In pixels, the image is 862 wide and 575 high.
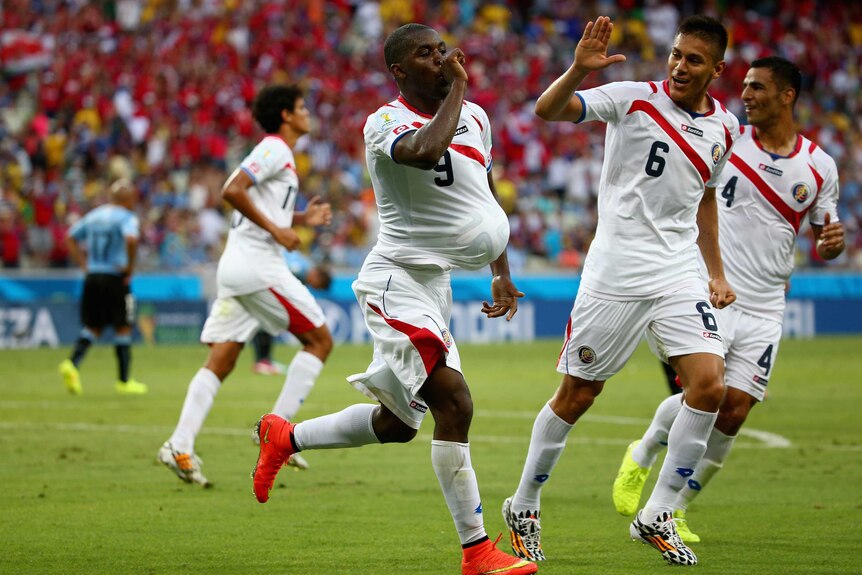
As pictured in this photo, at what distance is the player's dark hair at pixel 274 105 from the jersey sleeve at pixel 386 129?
397 cm

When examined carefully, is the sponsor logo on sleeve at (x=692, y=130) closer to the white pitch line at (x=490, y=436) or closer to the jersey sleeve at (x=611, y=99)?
the jersey sleeve at (x=611, y=99)

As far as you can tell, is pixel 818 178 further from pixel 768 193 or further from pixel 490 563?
pixel 490 563

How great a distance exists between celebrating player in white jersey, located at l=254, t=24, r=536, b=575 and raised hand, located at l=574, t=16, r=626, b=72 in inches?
21.6

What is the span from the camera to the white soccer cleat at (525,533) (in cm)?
652

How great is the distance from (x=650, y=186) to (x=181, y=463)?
376cm

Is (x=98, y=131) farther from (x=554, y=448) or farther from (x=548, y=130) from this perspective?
(x=554, y=448)

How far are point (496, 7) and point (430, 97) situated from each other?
1187 inches

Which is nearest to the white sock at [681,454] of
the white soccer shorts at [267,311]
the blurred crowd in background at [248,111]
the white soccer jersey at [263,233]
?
the white soccer shorts at [267,311]

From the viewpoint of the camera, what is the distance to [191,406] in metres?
9.08

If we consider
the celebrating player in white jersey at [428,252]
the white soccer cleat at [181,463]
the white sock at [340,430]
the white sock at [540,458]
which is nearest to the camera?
the celebrating player in white jersey at [428,252]

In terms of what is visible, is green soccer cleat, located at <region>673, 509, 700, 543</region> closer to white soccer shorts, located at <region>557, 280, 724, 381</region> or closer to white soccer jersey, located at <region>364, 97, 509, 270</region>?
white soccer shorts, located at <region>557, 280, 724, 381</region>

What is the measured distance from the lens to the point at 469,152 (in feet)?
19.8

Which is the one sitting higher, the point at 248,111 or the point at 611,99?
the point at 611,99

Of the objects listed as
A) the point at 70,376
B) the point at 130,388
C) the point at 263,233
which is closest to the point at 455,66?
the point at 263,233
